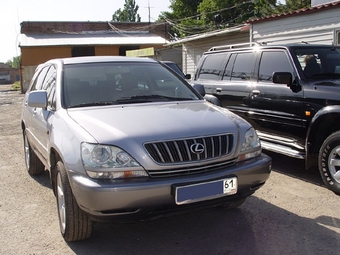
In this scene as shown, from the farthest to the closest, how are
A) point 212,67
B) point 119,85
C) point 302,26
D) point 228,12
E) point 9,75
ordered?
1. point 9,75
2. point 228,12
3. point 302,26
4. point 212,67
5. point 119,85

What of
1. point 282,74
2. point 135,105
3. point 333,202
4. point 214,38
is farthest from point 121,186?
point 214,38

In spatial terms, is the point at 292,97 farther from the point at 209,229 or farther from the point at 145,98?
the point at 209,229

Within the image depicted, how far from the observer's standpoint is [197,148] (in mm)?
2990

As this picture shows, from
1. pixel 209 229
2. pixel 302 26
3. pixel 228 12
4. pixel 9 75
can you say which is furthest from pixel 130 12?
pixel 209 229

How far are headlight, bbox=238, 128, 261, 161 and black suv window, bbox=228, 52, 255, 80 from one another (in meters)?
2.79

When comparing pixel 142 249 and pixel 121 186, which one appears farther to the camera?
pixel 142 249

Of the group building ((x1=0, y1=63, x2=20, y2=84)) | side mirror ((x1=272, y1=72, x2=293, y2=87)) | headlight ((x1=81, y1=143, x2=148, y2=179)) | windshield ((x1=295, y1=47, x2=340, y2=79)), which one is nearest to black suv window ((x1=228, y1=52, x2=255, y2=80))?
windshield ((x1=295, y1=47, x2=340, y2=79))

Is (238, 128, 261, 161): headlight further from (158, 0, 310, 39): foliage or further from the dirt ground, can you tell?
(158, 0, 310, 39): foliage

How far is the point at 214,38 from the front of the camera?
17.6m

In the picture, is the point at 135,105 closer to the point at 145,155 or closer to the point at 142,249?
the point at 145,155

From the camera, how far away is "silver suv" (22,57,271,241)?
9.23 feet

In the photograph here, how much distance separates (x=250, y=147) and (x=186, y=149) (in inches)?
28.3

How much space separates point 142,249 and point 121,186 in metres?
0.81

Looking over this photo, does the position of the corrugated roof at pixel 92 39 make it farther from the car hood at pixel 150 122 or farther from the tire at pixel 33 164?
the car hood at pixel 150 122
